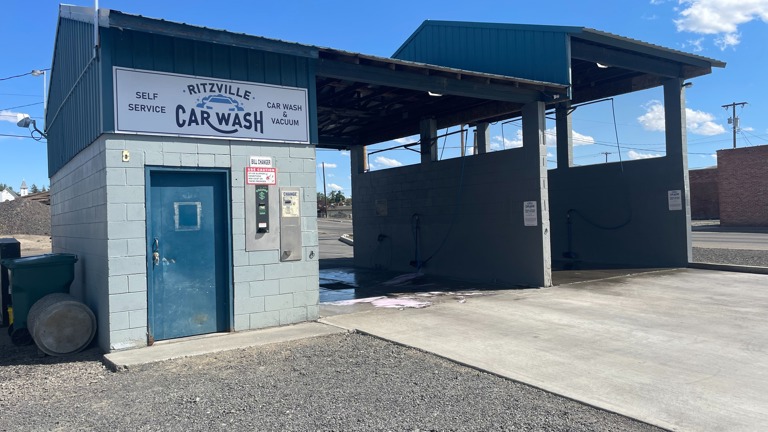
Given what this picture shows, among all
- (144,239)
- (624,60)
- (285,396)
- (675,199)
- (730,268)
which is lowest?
(285,396)

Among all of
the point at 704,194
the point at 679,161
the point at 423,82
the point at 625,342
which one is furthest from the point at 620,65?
the point at 704,194

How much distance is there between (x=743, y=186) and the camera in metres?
34.0

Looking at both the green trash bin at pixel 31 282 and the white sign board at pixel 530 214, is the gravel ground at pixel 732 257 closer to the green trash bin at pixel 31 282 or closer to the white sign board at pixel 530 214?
the white sign board at pixel 530 214

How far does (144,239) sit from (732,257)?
1605cm

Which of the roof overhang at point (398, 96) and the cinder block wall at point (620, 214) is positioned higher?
the roof overhang at point (398, 96)

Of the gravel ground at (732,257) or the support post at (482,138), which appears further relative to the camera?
the support post at (482,138)

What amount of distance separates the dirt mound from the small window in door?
38.8m

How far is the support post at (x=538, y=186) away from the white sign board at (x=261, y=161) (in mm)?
6178

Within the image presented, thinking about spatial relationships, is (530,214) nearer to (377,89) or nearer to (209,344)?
(377,89)

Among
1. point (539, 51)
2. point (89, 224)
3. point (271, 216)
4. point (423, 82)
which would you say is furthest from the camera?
point (539, 51)

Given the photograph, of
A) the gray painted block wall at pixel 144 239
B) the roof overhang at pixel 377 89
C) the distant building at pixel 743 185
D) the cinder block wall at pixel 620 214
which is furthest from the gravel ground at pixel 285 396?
the distant building at pixel 743 185

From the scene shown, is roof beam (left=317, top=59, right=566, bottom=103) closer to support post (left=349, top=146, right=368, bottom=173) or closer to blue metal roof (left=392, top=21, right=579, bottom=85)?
blue metal roof (left=392, top=21, right=579, bottom=85)

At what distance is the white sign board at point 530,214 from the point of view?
1170 centimetres

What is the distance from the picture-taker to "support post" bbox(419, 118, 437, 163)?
15.3 meters
